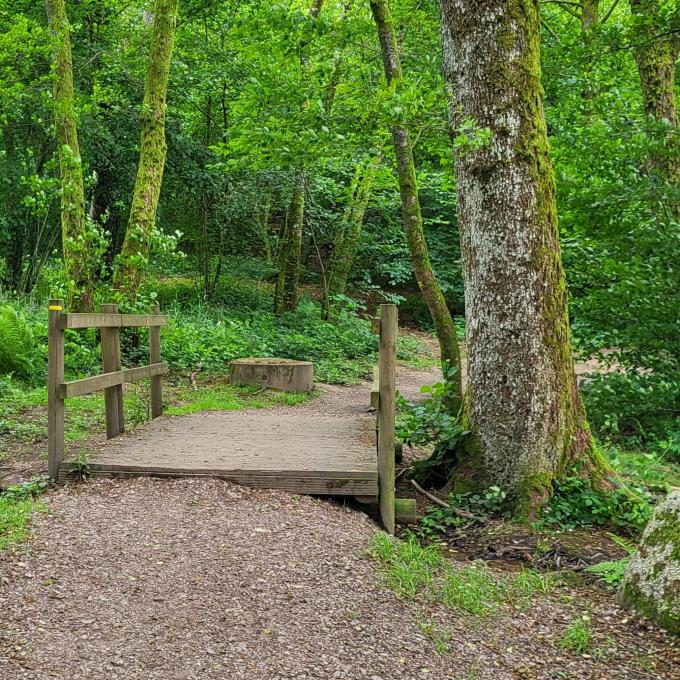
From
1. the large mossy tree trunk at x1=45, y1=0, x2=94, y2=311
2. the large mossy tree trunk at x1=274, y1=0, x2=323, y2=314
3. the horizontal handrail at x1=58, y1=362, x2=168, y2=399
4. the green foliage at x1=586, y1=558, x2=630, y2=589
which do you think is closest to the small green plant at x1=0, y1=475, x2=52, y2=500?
the horizontal handrail at x1=58, y1=362, x2=168, y2=399

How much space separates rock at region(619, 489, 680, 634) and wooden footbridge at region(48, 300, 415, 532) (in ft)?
5.64

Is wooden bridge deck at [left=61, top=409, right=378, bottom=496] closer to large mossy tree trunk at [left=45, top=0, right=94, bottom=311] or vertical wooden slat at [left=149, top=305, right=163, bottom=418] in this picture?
vertical wooden slat at [left=149, top=305, right=163, bottom=418]

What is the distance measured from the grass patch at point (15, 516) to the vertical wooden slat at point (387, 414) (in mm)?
2351

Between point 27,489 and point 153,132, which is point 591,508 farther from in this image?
point 153,132

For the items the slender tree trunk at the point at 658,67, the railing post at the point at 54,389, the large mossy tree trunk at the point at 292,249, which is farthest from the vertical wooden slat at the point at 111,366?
the large mossy tree trunk at the point at 292,249

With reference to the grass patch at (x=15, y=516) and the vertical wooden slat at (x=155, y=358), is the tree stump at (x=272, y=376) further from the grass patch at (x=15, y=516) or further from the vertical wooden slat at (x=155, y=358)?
the grass patch at (x=15, y=516)

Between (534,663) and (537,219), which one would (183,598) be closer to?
(534,663)

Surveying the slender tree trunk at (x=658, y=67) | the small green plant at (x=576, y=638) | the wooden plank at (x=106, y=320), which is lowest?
the small green plant at (x=576, y=638)

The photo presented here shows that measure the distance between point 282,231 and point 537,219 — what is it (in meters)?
13.5

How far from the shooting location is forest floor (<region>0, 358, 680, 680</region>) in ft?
9.75

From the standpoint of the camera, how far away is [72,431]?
753cm

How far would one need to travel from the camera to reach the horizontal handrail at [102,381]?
545 centimetres

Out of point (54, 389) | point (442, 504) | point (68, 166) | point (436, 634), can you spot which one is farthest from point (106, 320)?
point (68, 166)

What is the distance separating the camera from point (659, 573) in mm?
3713
